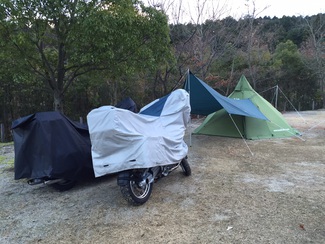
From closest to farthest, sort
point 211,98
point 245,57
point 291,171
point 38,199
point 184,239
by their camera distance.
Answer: point 184,239, point 38,199, point 291,171, point 211,98, point 245,57

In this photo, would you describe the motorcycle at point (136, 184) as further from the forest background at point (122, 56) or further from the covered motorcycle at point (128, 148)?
the forest background at point (122, 56)

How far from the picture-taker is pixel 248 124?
7.25m

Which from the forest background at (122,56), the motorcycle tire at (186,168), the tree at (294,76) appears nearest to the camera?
the motorcycle tire at (186,168)

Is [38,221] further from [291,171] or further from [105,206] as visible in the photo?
[291,171]

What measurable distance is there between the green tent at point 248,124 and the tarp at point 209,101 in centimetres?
65

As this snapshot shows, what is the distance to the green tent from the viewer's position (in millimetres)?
7230

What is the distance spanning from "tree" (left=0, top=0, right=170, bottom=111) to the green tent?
8.75 ft

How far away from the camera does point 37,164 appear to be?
355cm

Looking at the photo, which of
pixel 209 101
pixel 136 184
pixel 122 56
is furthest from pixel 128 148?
pixel 209 101

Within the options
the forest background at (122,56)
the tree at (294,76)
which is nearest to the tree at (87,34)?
the forest background at (122,56)

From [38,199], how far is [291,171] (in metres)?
3.77

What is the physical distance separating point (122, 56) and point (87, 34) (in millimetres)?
972

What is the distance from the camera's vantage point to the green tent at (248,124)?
723 centimetres

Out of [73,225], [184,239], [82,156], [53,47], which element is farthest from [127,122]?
[53,47]
